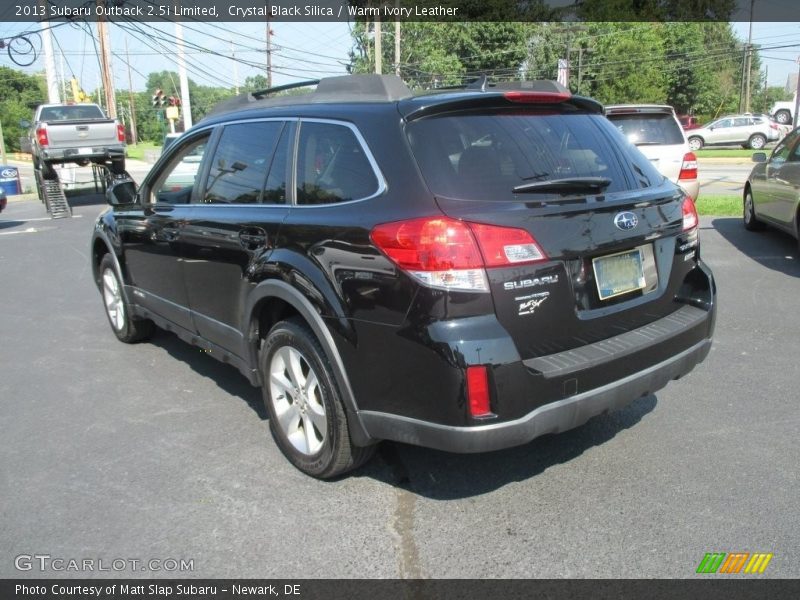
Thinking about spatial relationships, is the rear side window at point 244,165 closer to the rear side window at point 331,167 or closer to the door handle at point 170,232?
the rear side window at point 331,167

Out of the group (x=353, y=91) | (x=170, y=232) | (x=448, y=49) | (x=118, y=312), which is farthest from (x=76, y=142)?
(x=448, y=49)

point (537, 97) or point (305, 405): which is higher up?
point (537, 97)

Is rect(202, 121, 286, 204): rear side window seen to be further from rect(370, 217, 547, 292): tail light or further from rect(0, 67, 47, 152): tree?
rect(0, 67, 47, 152): tree

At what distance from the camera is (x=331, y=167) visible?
10.9 feet

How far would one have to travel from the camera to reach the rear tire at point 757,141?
34.9 metres

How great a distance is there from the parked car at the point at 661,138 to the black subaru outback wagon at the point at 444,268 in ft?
19.5

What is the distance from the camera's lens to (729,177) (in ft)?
66.2

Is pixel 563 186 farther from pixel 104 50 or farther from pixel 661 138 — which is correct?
pixel 104 50

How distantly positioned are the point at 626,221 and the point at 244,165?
7.03 ft

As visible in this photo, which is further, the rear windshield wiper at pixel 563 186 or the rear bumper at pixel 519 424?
the rear windshield wiper at pixel 563 186

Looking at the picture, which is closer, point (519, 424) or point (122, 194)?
point (519, 424)

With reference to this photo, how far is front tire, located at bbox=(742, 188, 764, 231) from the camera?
32.3ft

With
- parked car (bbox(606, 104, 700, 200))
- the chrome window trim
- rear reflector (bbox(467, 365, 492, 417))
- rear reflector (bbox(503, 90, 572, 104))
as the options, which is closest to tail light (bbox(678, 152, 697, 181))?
parked car (bbox(606, 104, 700, 200))

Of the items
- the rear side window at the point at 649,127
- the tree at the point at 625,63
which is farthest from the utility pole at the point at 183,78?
the tree at the point at 625,63
